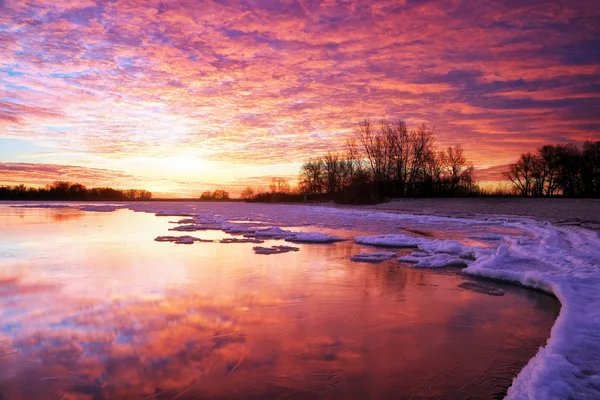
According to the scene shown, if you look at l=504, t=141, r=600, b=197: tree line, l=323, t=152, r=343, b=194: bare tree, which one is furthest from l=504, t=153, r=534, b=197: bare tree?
l=323, t=152, r=343, b=194: bare tree

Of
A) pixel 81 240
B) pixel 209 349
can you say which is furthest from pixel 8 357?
pixel 81 240

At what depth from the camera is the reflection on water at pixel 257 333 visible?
245cm

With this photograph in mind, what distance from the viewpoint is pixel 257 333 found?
3350mm

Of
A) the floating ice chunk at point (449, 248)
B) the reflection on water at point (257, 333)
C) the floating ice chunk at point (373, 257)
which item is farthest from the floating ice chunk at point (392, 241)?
the reflection on water at point (257, 333)

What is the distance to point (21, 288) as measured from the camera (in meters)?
4.81

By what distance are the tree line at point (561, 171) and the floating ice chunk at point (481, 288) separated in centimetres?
4242

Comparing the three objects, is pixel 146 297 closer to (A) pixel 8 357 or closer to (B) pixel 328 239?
(A) pixel 8 357

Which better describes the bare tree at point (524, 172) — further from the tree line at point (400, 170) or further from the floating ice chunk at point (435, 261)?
the floating ice chunk at point (435, 261)

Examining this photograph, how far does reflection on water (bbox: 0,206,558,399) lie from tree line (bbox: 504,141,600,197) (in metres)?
43.8

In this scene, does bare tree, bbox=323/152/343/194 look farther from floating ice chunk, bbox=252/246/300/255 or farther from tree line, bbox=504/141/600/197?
floating ice chunk, bbox=252/246/300/255

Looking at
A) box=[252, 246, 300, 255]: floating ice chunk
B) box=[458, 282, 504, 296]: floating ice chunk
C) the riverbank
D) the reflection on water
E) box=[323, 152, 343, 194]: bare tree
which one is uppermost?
box=[323, 152, 343, 194]: bare tree

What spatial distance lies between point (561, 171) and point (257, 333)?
54100 millimetres

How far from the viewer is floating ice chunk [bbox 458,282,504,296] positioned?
191 inches

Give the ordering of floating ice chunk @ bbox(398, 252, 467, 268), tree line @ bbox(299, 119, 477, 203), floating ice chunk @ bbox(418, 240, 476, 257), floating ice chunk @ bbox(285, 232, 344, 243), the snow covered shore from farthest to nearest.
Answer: tree line @ bbox(299, 119, 477, 203)
floating ice chunk @ bbox(285, 232, 344, 243)
floating ice chunk @ bbox(418, 240, 476, 257)
floating ice chunk @ bbox(398, 252, 467, 268)
the snow covered shore
